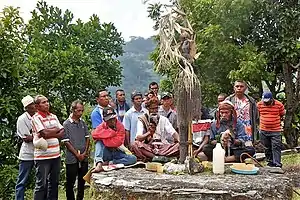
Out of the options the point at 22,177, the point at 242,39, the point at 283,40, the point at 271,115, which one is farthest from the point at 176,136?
the point at 242,39

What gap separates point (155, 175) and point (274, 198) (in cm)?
135

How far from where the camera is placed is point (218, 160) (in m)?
6.11

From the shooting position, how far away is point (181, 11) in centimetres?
627

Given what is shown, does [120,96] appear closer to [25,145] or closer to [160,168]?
[25,145]

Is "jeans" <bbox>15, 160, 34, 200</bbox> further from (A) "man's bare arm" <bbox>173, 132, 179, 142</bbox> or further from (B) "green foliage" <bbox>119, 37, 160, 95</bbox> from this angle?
(B) "green foliage" <bbox>119, 37, 160, 95</bbox>

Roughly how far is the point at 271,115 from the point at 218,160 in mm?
3212

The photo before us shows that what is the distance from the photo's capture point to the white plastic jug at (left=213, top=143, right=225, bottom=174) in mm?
6062

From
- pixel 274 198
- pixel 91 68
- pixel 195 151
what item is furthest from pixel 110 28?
pixel 274 198

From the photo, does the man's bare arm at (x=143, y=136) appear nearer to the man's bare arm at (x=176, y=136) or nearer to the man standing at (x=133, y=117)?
the man's bare arm at (x=176, y=136)

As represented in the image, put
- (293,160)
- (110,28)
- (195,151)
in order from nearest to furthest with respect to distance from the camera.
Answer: (195,151)
(110,28)
(293,160)

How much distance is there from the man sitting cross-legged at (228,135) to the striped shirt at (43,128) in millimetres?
1842

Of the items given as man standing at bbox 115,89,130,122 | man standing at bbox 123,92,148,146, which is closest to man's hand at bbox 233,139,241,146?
man standing at bbox 123,92,148,146

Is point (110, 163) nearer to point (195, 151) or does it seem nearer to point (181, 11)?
point (195, 151)

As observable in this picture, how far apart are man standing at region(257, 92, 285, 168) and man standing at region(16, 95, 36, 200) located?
13.3 ft
